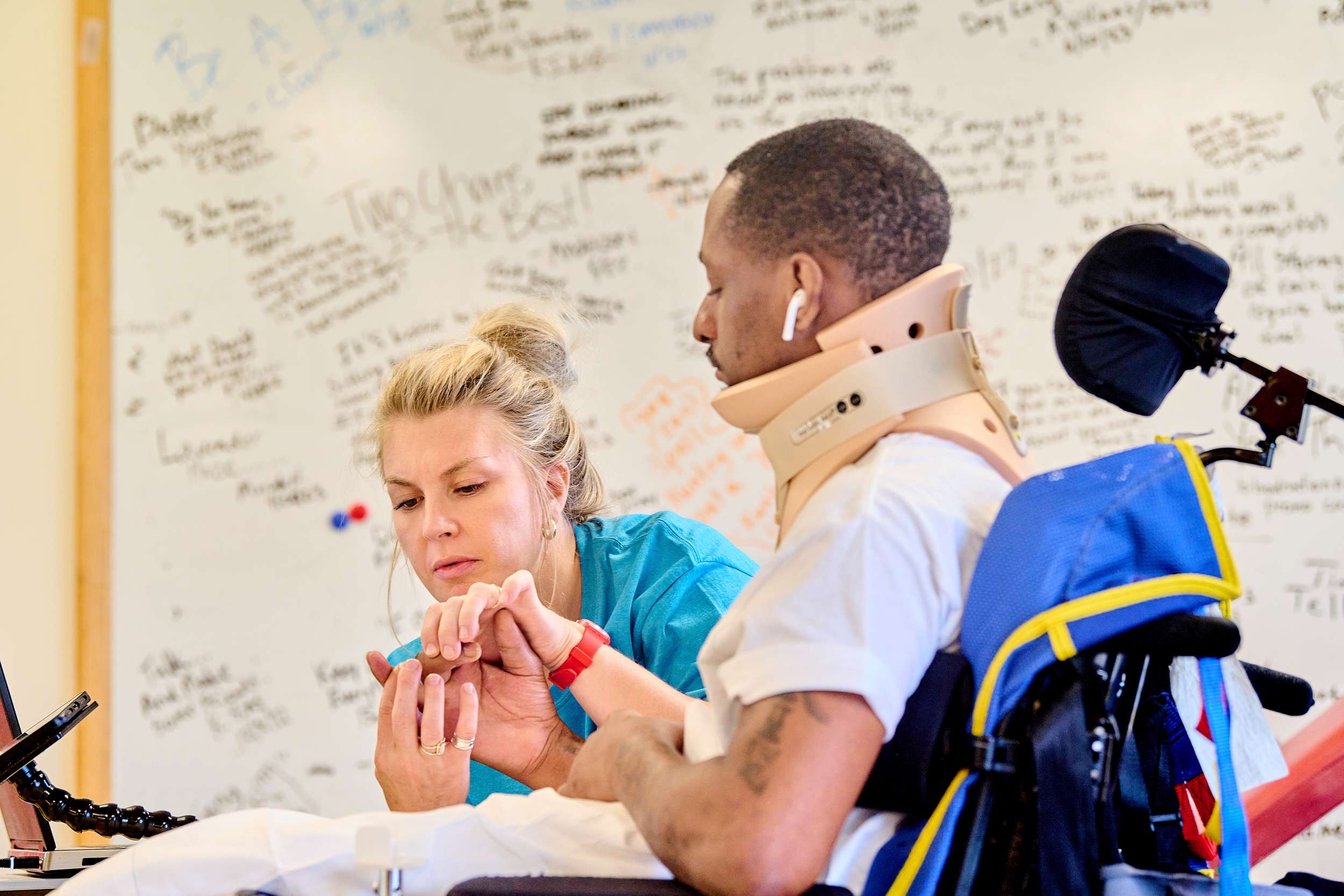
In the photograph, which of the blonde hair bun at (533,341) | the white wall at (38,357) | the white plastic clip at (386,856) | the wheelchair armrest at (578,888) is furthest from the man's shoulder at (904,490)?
the white wall at (38,357)

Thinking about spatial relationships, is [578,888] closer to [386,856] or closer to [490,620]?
[386,856]

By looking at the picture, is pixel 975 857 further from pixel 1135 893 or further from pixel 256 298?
pixel 256 298

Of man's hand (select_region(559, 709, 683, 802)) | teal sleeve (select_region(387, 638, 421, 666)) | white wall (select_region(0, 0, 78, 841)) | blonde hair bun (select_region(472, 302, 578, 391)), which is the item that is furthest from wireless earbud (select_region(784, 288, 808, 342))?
white wall (select_region(0, 0, 78, 841))

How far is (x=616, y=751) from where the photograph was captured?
1032mm

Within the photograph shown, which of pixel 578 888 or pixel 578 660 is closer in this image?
pixel 578 888

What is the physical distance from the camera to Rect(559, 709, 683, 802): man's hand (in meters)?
1.01

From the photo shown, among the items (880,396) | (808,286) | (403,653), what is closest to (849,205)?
(808,286)

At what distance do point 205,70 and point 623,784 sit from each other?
2.57 metres

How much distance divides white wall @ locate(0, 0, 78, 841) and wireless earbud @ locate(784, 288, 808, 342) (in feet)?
8.07

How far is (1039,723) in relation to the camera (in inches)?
35.5

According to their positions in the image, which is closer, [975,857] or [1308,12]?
[975,857]

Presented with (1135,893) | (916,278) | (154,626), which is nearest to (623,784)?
(1135,893)

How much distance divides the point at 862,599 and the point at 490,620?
69 centimetres

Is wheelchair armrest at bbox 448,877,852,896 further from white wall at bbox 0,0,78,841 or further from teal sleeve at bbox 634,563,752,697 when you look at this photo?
white wall at bbox 0,0,78,841
